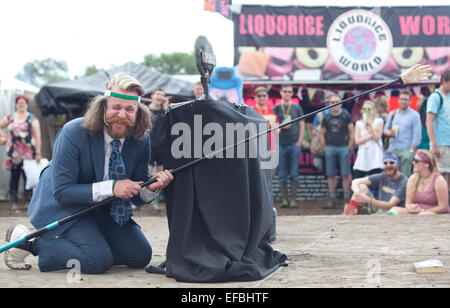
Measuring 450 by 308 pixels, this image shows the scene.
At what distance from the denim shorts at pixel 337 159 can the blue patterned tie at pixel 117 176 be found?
6167 millimetres

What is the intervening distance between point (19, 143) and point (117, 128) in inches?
261

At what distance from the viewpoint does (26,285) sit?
354 cm

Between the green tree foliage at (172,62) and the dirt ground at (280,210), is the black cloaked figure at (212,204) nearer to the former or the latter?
the dirt ground at (280,210)

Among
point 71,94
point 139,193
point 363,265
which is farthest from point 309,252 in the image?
point 71,94

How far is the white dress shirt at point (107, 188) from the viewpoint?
400 cm

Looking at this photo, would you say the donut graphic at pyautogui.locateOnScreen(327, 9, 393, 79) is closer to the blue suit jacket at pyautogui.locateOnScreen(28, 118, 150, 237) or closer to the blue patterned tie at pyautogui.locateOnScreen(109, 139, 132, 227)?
the blue suit jacket at pyautogui.locateOnScreen(28, 118, 150, 237)

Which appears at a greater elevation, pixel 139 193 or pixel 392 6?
pixel 392 6

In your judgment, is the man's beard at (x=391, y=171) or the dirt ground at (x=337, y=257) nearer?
the dirt ground at (x=337, y=257)

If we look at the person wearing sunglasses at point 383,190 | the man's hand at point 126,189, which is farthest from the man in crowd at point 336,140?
the man's hand at point 126,189

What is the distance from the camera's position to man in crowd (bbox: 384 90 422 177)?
902 cm

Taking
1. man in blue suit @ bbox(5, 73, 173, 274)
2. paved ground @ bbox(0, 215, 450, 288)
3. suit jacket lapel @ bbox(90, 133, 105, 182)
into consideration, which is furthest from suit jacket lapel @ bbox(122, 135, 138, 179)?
paved ground @ bbox(0, 215, 450, 288)

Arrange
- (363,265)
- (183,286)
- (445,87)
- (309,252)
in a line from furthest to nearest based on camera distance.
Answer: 1. (445,87)
2. (309,252)
3. (363,265)
4. (183,286)
